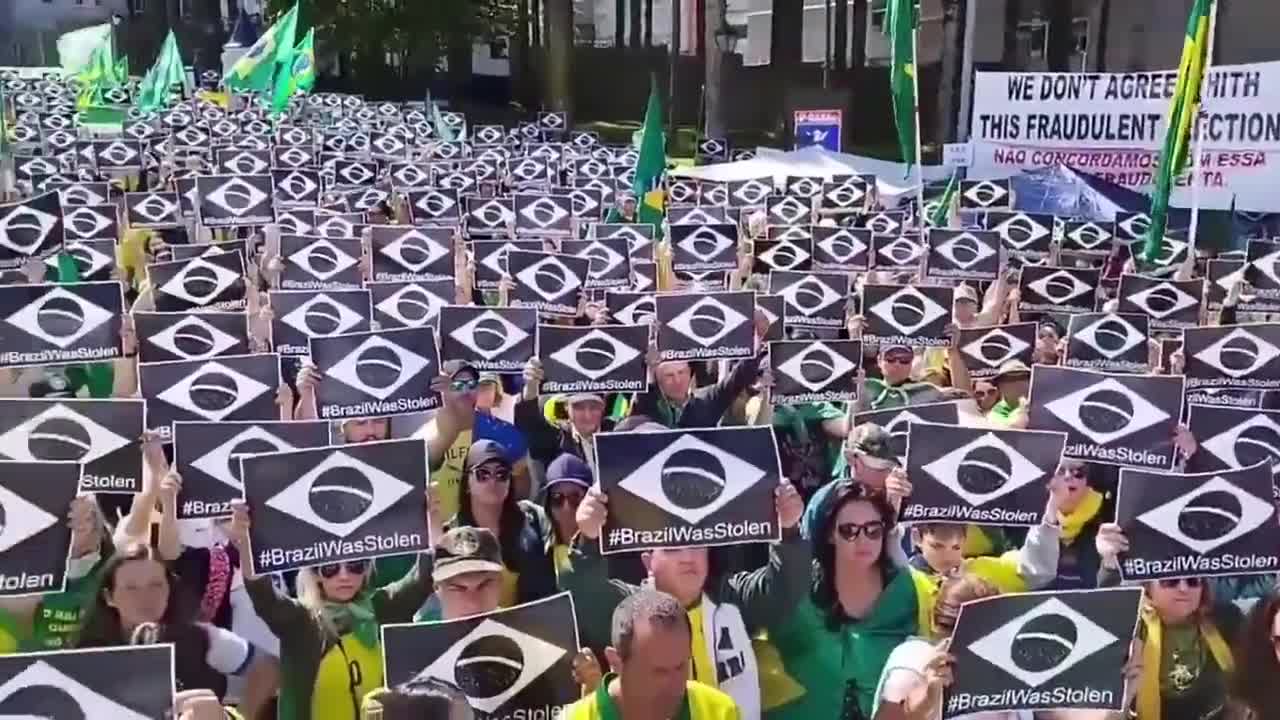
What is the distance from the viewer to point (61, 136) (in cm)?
2233

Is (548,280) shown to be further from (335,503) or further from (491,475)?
(335,503)

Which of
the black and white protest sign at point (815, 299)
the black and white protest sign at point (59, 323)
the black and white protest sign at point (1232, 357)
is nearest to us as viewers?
the black and white protest sign at point (1232, 357)

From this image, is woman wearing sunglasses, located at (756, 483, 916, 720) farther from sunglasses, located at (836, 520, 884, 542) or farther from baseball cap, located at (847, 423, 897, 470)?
baseball cap, located at (847, 423, 897, 470)

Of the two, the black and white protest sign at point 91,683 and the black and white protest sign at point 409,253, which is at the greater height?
the black and white protest sign at point 91,683

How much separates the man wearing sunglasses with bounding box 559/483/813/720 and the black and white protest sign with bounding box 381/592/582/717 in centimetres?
67

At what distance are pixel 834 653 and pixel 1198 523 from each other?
1247 millimetres

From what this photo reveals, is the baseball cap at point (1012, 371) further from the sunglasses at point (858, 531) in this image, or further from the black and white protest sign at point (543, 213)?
the black and white protest sign at point (543, 213)

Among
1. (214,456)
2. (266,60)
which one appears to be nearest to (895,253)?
(214,456)

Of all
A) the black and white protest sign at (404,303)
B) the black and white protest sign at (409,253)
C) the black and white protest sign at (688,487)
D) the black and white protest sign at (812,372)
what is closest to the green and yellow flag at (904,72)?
the black and white protest sign at (409,253)

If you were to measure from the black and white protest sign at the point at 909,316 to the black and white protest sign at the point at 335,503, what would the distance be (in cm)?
436

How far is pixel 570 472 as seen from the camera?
5.58 m

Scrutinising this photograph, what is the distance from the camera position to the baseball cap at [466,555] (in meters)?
4.44

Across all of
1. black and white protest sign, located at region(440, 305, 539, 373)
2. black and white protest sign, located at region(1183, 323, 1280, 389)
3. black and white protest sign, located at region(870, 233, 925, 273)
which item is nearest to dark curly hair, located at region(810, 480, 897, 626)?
black and white protest sign, located at region(440, 305, 539, 373)

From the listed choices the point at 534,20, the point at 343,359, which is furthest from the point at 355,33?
the point at 343,359
